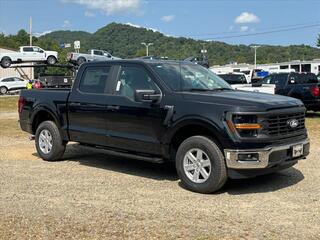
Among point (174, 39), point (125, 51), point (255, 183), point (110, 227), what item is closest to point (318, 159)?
point (255, 183)

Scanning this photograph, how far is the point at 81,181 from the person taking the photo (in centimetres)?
752

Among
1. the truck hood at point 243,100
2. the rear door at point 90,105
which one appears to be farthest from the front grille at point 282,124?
the rear door at point 90,105

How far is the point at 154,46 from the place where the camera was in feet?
317

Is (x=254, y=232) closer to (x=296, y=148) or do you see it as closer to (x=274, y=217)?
(x=274, y=217)

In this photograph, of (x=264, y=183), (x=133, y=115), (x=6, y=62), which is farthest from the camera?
(x=6, y=62)

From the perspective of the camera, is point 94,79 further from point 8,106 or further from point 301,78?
point 8,106

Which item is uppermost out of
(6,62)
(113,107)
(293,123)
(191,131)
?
(6,62)

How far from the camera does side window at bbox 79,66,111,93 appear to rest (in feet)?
26.9

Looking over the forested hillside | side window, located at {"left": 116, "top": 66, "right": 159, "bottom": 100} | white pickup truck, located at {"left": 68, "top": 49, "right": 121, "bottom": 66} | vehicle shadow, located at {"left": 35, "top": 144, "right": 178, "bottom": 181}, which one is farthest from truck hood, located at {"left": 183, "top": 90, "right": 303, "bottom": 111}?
the forested hillside

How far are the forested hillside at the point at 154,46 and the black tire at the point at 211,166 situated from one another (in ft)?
208

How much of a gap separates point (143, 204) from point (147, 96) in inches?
66.4

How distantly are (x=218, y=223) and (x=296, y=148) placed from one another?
2085 millimetres

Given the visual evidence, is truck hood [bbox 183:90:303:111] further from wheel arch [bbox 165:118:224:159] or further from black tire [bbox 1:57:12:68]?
black tire [bbox 1:57:12:68]

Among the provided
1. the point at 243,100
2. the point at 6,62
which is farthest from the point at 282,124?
the point at 6,62
